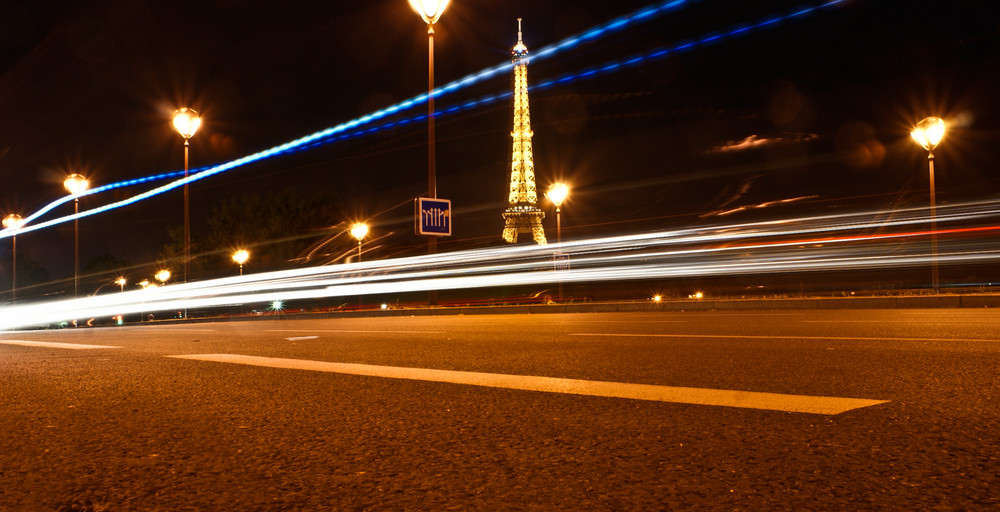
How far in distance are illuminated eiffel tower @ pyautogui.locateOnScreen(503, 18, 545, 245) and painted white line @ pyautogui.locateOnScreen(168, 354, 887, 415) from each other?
78.8 m

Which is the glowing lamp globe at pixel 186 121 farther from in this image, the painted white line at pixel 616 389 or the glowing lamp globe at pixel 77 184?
the painted white line at pixel 616 389

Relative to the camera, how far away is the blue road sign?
20.3 m

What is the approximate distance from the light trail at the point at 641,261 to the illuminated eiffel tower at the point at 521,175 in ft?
161

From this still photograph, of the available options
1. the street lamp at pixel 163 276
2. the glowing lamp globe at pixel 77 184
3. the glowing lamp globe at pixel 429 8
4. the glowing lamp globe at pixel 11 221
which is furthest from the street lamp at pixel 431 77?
the street lamp at pixel 163 276

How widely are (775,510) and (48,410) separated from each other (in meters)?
3.91

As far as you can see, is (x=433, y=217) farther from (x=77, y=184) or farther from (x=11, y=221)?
(x=11, y=221)

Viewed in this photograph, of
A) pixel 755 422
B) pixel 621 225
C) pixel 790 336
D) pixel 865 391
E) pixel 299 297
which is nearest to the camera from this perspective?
pixel 755 422

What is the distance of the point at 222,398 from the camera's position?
4230mm

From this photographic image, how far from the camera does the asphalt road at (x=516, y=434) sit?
217 cm

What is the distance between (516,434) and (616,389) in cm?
128

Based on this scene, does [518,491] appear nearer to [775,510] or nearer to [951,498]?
[775,510]

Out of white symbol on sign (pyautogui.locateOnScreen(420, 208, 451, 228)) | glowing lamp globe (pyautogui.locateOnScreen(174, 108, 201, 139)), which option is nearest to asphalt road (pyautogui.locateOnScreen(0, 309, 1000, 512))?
white symbol on sign (pyautogui.locateOnScreen(420, 208, 451, 228))

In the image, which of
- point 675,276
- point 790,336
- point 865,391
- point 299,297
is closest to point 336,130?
point 299,297

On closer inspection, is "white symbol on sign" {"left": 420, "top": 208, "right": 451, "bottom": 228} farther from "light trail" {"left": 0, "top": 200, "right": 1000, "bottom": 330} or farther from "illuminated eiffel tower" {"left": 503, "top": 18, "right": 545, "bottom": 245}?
"illuminated eiffel tower" {"left": 503, "top": 18, "right": 545, "bottom": 245}
